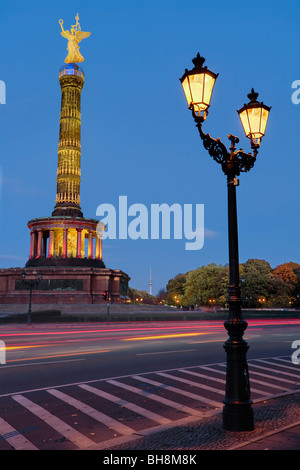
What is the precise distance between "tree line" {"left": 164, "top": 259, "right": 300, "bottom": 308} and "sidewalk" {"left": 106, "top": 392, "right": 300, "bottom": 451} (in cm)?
6960

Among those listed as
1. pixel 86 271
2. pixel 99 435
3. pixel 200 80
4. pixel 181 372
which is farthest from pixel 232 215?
pixel 86 271

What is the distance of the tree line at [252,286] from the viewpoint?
274ft

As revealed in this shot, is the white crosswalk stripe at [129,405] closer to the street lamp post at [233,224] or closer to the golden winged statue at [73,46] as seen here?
the street lamp post at [233,224]

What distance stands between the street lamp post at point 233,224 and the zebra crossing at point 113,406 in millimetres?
1226

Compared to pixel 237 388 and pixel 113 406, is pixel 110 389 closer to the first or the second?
pixel 113 406

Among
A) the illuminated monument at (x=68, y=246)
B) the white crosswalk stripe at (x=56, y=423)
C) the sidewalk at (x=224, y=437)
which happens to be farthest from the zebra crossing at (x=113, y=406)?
the illuminated monument at (x=68, y=246)

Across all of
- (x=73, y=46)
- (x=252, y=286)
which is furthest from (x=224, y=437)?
(x=73, y=46)

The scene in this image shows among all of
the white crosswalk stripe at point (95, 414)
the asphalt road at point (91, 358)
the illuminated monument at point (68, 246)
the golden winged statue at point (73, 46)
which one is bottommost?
the asphalt road at point (91, 358)

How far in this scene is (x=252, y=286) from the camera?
273ft

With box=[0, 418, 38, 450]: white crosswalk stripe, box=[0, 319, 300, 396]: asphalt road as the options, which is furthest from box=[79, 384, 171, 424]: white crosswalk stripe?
box=[0, 418, 38, 450]: white crosswalk stripe

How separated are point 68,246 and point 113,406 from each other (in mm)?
72038

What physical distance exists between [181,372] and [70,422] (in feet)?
19.4

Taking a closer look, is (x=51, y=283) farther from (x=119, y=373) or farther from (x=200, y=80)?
(x=200, y=80)

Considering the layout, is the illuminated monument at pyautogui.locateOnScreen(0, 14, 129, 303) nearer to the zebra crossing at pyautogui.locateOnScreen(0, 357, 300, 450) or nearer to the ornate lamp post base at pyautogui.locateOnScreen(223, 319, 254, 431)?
the zebra crossing at pyautogui.locateOnScreen(0, 357, 300, 450)
